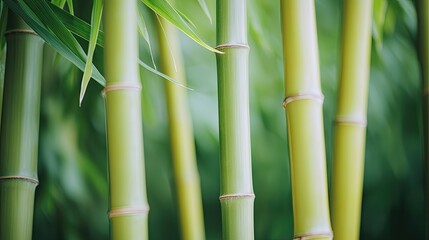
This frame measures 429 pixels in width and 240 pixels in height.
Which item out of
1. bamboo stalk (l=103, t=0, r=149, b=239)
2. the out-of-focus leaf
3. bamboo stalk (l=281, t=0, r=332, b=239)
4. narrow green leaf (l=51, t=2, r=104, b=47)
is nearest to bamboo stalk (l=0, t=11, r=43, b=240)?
narrow green leaf (l=51, t=2, r=104, b=47)

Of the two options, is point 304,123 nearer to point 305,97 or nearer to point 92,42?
point 305,97

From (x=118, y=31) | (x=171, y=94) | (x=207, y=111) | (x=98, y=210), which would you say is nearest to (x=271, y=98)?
(x=207, y=111)

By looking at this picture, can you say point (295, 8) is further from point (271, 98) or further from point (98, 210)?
point (98, 210)

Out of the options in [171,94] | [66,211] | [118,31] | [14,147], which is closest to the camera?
[118,31]

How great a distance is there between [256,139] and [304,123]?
0.40m

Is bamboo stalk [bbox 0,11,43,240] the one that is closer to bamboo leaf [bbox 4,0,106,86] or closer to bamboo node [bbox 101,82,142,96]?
bamboo leaf [bbox 4,0,106,86]

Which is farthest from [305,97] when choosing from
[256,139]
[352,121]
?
[256,139]

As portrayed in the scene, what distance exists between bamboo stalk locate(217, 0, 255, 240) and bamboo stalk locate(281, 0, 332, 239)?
52 millimetres

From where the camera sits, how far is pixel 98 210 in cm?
114

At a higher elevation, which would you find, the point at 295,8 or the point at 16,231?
the point at 295,8

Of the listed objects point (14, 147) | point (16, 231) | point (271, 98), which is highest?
point (271, 98)

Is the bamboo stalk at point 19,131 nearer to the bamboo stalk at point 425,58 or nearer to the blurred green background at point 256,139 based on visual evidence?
the blurred green background at point 256,139

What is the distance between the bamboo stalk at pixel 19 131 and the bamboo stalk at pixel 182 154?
20 cm

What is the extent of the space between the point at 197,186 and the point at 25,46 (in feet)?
1.08
